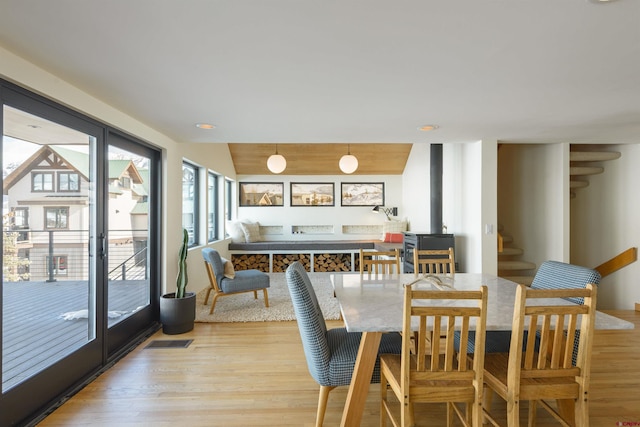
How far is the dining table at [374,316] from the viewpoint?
1.64 metres

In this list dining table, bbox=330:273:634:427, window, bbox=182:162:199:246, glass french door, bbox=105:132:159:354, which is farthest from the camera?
window, bbox=182:162:199:246

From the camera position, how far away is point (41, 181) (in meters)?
2.17

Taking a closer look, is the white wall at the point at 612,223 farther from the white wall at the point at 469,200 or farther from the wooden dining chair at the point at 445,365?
the wooden dining chair at the point at 445,365

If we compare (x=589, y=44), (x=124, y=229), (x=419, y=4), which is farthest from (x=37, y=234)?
(x=589, y=44)

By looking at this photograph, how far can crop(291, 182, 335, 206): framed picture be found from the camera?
281 inches

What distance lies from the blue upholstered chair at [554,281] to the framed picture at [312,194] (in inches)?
196

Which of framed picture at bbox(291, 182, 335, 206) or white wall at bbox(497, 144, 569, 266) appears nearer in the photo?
white wall at bbox(497, 144, 569, 266)

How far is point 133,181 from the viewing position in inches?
129

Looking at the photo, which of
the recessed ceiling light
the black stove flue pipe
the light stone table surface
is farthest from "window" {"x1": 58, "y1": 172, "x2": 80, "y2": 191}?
the black stove flue pipe

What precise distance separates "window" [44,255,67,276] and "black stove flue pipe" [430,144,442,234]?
4276 mm

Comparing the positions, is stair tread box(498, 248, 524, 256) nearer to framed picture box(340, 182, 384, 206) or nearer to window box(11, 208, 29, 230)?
framed picture box(340, 182, 384, 206)

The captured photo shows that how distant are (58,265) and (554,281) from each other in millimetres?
3484

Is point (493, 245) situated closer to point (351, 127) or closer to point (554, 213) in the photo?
point (554, 213)

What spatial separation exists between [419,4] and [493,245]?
11.0 ft
